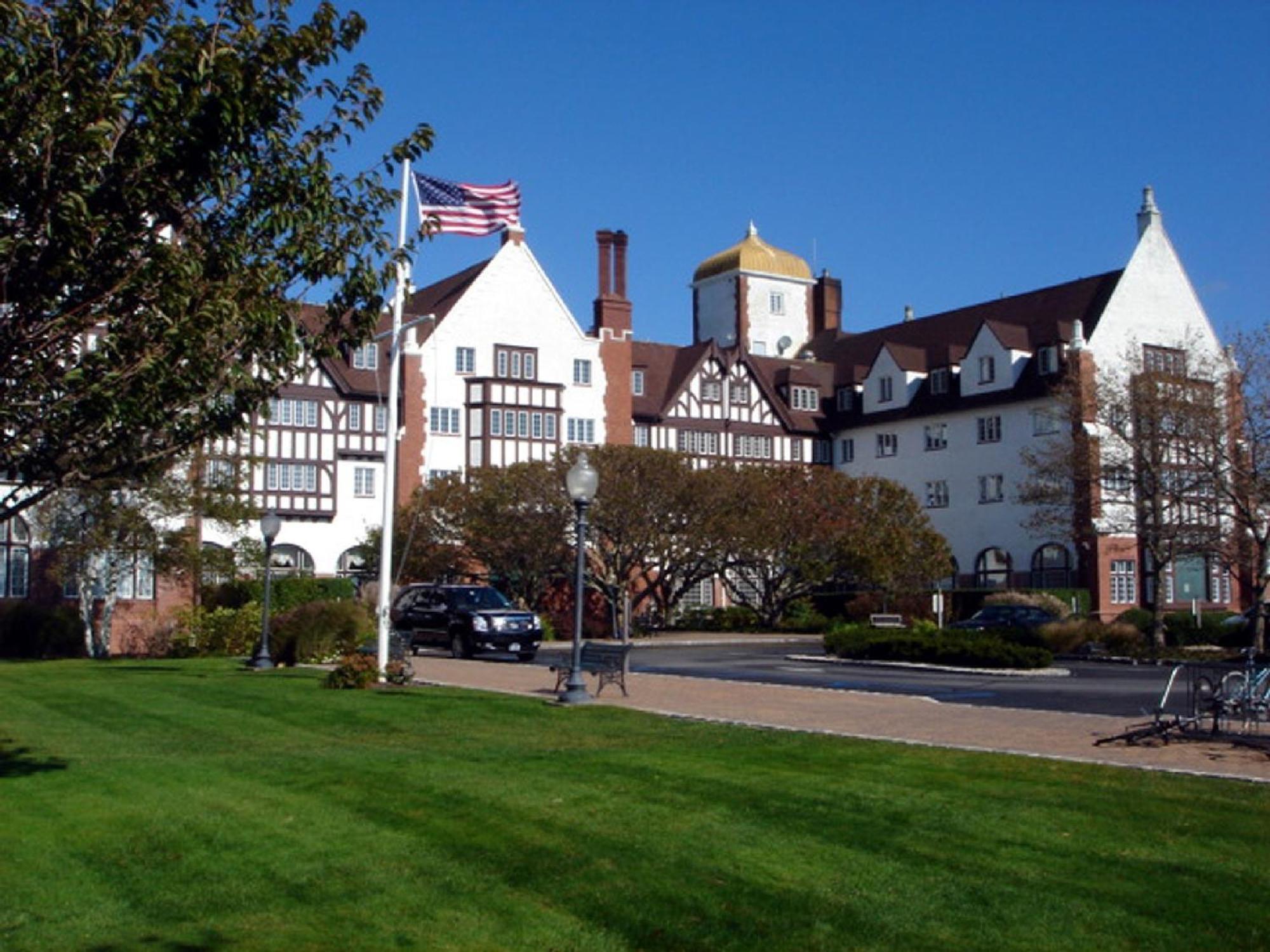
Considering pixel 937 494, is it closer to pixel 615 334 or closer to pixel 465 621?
pixel 615 334

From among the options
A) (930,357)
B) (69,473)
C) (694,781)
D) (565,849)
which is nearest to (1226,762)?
(694,781)

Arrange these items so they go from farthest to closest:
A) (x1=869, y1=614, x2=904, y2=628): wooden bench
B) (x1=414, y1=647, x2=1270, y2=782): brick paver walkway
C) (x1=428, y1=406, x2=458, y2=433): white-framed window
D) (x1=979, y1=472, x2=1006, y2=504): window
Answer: (x1=979, y1=472, x2=1006, y2=504): window < (x1=428, y1=406, x2=458, y2=433): white-framed window < (x1=869, y1=614, x2=904, y2=628): wooden bench < (x1=414, y1=647, x2=1270, y2=782): brick paver walkway

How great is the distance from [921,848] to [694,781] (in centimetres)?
287

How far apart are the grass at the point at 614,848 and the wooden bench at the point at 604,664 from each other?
5536mm

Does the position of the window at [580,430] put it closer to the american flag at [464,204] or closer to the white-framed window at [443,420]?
the white-framed window at [443,420]

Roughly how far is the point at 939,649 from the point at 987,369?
3087 cm

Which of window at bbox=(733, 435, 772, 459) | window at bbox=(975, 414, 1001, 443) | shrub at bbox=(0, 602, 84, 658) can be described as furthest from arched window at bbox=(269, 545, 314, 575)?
window at bbox=(975, 414, 1001, 443)

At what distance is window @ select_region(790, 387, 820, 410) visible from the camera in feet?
218

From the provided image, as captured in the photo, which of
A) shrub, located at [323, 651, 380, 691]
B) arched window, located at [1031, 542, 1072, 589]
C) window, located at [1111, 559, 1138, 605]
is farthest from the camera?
arched window, located at [1031, 542, 1072, 589]

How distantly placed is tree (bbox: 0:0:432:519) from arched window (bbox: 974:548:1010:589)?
48054 millimetres

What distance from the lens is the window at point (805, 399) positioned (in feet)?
218

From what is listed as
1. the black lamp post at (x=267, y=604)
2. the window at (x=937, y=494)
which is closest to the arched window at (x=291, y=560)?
the black lamp post at (x=267, y=604)

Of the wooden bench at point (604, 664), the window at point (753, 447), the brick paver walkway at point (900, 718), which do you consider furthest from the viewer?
the window at point (753, 447)

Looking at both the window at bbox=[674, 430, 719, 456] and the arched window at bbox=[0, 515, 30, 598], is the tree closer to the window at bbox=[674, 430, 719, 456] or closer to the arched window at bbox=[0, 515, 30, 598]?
the arched window at bbox=[0, 515, 30, 598]
